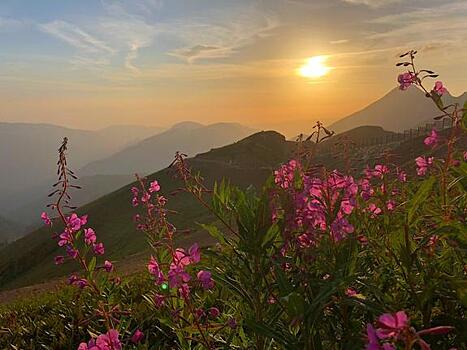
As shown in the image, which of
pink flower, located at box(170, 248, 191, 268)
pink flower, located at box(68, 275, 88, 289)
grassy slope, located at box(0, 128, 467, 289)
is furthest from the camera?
grassy slope, located at box(0, 128, 467, 289)

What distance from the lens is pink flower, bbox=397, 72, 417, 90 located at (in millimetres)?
3530

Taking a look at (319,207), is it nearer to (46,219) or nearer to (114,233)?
(46,219)

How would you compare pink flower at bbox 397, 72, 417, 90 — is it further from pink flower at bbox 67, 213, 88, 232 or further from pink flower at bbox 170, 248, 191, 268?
pink flower at bbox 67, 213, 88, 232

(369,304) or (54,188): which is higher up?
(54,188)

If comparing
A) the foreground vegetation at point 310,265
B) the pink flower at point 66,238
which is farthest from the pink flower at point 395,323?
the pink flower at point 66,238

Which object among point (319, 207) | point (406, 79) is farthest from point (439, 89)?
point (319, 207)

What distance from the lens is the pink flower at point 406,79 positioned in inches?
139

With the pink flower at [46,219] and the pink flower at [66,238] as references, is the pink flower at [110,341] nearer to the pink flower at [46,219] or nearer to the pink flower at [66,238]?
the pink flower at [66,238]

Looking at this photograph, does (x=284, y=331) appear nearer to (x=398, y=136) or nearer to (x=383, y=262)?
(x=383, y=262)

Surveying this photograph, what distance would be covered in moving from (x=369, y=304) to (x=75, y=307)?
565cm

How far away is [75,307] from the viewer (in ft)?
21.4

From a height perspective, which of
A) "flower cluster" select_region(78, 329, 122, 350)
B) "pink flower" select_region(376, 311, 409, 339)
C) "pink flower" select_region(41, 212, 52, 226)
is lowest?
"flower cluster" select_region(78, 329, 122, 350)

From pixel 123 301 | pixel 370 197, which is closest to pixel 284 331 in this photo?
pixel 370 197

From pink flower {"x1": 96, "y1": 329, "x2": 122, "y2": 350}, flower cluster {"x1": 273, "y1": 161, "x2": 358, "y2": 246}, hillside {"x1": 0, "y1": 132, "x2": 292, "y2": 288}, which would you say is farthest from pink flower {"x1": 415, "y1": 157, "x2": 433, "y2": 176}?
hillside {"x1": 0, "y1": 132, "x2": 292, "y2": 288}
